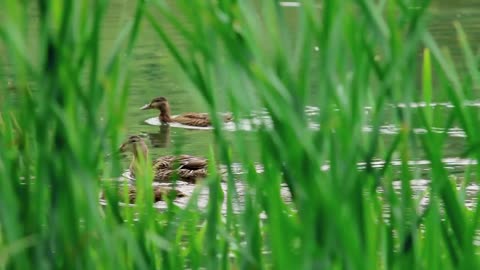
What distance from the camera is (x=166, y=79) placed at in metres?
10.8

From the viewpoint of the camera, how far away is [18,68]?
71.0 inches

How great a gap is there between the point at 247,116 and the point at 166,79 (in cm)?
905

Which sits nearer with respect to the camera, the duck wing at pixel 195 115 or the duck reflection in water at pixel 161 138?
the duck reflection in water at pixel 161 138

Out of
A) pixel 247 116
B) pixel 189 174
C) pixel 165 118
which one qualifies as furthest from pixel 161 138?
pixel 247 116

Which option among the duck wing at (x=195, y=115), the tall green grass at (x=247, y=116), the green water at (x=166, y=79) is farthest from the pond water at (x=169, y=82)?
the tall green grass at (x=247, y=116)

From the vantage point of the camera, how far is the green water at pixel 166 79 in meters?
8.52

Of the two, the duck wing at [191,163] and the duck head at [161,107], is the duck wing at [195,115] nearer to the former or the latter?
the duck head at [161,107]

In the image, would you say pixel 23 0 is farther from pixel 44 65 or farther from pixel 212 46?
pixel 212 46


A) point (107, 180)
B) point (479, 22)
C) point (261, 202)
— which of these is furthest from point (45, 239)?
point (479, 22)

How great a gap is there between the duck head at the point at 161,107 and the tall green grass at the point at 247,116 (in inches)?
278

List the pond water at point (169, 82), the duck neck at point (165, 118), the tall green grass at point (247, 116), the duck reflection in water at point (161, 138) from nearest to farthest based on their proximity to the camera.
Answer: the tall green grass at point (247, 116), the pond water at point (169, 82), the duck reflection in water at point (161, 138), the duck neck at point (165, 118)

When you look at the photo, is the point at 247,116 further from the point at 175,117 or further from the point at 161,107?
the point at 175,117

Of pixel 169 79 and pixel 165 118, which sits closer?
pixel 165 118

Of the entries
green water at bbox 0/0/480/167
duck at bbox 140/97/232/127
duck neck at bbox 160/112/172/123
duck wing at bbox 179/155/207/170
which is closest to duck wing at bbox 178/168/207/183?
duck wing at bbox 179/155/207/170
